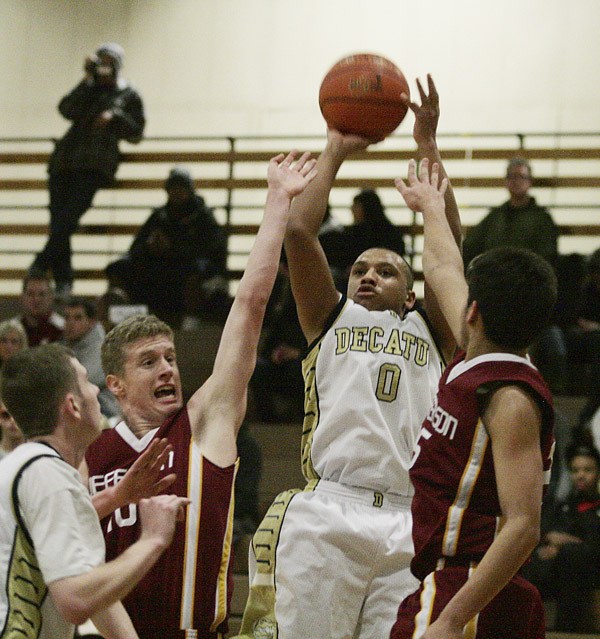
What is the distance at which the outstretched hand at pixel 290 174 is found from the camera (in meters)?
3.81

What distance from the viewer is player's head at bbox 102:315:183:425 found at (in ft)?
12.9

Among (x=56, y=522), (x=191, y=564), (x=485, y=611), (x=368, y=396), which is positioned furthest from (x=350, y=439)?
A: (x=56, y=522)

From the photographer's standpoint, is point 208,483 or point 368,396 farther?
point 368,396

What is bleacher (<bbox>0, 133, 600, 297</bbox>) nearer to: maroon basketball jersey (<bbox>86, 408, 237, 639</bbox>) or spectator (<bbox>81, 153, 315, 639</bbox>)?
spectator (<bbox>81, 153, 315, 639</bbox>)

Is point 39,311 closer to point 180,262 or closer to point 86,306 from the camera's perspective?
point 86,306

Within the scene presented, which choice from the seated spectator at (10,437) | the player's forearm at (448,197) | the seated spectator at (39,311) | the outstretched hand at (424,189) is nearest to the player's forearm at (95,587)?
the outstretched hand at (424,189)

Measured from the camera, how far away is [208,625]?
3559 mm

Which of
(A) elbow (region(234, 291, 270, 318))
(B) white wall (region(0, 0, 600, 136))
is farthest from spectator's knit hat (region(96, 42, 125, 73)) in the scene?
(A) elbow (region(234, 291, 270, 318))

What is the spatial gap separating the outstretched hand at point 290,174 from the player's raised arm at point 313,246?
41 centimetres

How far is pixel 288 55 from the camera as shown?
1295 cm

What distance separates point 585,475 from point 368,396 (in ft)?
9.64

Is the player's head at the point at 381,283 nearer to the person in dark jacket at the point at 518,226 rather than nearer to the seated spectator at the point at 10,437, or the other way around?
A: the seated spectator at the point at 10,437

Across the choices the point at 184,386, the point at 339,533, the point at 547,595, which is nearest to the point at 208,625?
the point at 339,533

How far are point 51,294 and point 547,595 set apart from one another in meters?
5.03
